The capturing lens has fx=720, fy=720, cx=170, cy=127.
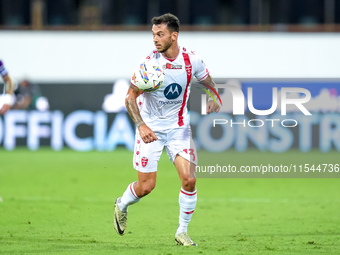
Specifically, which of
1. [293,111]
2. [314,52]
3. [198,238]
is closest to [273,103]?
[293,111]

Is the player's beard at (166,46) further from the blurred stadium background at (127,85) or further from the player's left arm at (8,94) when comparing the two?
the blurred stadium background at (127,85)

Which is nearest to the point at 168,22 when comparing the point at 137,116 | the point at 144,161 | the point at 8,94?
the point at 137,116

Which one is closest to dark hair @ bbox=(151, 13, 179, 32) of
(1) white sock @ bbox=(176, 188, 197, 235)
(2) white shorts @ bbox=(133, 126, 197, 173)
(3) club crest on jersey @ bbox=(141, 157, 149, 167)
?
(2) white shorts @ bbox=(133, 126, 197, 173)

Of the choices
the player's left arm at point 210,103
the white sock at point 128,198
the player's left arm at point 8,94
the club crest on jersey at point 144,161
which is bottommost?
the white sock at point 128,198

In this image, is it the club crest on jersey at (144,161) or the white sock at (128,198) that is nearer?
the club crest on jersey at (144,161)

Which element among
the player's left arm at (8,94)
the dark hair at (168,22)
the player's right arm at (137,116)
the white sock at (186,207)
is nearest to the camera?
the player's right arm at (137,116)

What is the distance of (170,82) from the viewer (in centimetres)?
769

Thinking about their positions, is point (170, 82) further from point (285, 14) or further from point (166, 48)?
point (285, 14)

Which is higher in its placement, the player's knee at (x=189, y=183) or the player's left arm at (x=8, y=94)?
the player's left arm at (x=8, y=94)

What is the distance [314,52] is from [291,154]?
198 inches

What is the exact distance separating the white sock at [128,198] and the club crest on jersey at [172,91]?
3.72 feet

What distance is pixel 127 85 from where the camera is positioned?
2216 cm

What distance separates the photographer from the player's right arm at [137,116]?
24.4 ft

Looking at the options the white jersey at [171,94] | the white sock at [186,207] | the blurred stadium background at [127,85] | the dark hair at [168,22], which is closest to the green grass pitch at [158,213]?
the blurred stadium background at [127,85]
